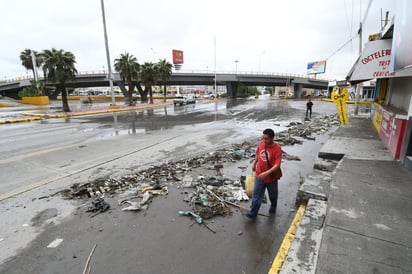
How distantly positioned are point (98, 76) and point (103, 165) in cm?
5215

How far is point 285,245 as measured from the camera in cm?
295

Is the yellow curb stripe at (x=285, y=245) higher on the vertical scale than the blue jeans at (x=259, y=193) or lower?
lower

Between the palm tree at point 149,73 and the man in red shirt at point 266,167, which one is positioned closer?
the man in red shirt at point 266,167

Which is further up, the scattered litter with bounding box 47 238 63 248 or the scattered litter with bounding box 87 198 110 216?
the scattered litter with bounding box 87 198 110 216

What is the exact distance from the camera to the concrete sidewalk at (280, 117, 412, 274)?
237cm

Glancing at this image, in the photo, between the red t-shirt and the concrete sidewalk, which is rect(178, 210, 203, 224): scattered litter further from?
the concrete sidewalk

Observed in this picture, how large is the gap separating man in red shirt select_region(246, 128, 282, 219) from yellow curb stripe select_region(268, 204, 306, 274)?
1.95 ft

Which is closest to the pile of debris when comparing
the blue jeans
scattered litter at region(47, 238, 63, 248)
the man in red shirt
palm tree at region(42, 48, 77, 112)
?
the blue jeans

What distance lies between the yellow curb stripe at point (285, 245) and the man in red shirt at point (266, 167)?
1.95ft

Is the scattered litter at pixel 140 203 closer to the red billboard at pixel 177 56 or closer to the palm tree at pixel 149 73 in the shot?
the palm tree at pixel 149 73

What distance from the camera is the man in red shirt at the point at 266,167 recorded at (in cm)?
351

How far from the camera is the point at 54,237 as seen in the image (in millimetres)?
3385

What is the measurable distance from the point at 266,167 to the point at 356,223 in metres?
1.46

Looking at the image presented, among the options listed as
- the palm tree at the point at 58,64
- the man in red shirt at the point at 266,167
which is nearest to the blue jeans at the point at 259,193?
the man in red shirt at the point at 266,167
